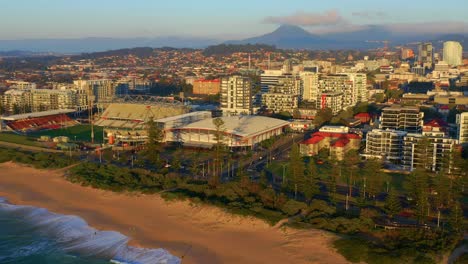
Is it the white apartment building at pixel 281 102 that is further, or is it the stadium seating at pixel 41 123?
the white apartment building at pixel 281 102

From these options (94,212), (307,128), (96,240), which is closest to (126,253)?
(96,240)

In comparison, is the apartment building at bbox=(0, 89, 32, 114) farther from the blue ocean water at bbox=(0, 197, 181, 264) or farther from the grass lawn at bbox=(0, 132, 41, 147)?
the blue ocean water at bbox=(0, 197, 181, 264)

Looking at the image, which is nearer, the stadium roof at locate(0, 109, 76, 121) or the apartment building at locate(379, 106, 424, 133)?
the apartment building at locate(379, 106, 424, 133)

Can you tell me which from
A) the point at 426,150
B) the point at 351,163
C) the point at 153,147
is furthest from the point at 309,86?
the point at 426,150

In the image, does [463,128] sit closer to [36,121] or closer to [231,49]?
[36,121]

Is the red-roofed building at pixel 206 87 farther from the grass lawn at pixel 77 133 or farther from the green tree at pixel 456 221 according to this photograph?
the green tree at pixel 456 221

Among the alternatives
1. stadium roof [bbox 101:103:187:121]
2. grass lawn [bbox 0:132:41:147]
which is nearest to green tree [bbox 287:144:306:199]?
grass lawn [bbox 0:132:41:147]

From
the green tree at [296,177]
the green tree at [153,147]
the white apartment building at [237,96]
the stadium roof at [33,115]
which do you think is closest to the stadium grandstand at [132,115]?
the stadium roof at [33,115]
